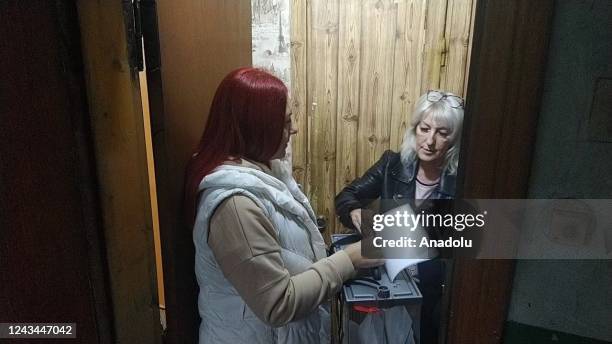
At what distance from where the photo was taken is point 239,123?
98 cm

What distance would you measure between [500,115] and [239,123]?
25.3 inches

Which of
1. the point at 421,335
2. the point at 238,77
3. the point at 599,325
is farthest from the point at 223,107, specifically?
the point at 421,335

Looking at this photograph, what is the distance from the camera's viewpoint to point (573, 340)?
53 cm

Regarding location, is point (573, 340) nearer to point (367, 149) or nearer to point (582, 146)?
point (582, 146)

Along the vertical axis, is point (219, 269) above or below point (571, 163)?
below

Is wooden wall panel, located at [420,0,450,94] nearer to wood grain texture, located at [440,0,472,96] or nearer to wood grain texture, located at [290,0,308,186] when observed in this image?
wood grain texture, located at [440,0,472,96]

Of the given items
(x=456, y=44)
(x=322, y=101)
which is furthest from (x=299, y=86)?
(x=456, y=44)

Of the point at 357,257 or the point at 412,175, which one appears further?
the point at 412,175

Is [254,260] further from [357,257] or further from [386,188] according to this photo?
Answer: [386,188]

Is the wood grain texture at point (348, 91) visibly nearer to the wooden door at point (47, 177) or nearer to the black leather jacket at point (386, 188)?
the black leather jacket at point (386, 188)

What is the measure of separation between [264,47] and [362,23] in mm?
557

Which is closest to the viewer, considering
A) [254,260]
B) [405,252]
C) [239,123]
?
[254,260]

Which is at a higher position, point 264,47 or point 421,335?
point 264,47

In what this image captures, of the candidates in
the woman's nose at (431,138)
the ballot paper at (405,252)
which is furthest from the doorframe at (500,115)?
the woman's nose at (431,138)
